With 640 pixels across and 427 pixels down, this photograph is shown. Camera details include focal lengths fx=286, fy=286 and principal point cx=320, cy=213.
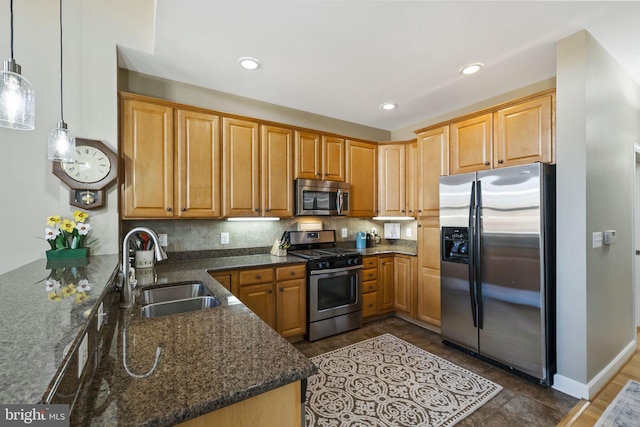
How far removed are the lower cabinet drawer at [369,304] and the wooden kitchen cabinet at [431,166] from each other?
1.16m

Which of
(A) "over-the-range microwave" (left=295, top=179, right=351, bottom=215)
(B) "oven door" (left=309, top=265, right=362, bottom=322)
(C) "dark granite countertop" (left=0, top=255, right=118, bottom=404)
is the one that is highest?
(A) "over-the-range microwave" (left=295, top=179, right=351, bottom=215)

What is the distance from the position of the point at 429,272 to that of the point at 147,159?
3167 millimetres

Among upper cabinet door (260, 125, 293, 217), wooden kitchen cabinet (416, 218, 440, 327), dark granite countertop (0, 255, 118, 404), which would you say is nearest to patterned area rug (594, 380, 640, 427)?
wooden kitchen cabinet (416, 218, 440, 327)

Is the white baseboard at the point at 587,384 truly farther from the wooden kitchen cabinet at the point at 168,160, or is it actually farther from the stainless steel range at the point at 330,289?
the wooden kitchen cabinet at the point at 168,160

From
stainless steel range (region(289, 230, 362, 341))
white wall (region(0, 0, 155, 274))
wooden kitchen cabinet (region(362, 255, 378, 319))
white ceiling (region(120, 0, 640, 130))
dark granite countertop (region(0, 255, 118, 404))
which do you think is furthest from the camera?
wooden kitchen cabinet (region(362, 255, 378, 319))

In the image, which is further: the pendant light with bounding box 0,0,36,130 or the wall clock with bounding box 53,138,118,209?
the wall clock with bounding box 53,138,118,209

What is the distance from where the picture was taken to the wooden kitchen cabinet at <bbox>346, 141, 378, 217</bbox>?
3844 millimetres

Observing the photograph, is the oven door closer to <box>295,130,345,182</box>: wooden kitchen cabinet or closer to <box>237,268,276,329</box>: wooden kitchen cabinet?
<box>237,268,276,329</box>: wooden kitchen cabinet

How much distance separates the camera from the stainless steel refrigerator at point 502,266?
227 centimetres

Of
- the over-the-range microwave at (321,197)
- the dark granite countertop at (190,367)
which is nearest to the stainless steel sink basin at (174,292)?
the dark granite countertop at (190,367)

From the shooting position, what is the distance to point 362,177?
3.94 meters

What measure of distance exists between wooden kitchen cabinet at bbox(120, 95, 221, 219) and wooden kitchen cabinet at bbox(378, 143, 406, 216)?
222 centimetres

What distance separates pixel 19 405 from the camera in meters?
0.48

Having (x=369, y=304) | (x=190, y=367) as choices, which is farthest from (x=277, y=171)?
(x=190, y=367)
